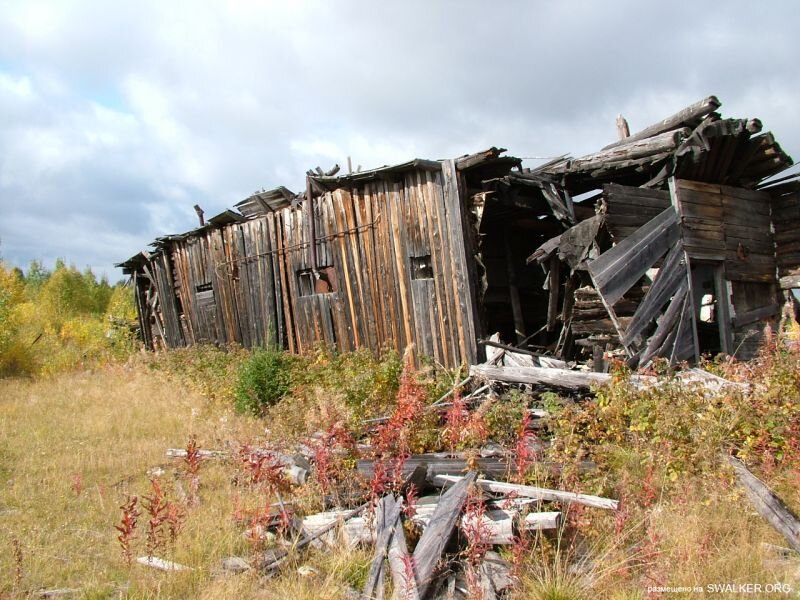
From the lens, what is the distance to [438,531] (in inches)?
162

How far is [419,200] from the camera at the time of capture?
390 inches

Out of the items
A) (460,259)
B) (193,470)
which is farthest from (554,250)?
(193,470)

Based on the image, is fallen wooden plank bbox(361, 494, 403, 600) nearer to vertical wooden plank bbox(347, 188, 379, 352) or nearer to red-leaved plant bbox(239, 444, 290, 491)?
red-leaved plant bbox(239, 444, 290, 491)

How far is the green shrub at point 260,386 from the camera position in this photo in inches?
368

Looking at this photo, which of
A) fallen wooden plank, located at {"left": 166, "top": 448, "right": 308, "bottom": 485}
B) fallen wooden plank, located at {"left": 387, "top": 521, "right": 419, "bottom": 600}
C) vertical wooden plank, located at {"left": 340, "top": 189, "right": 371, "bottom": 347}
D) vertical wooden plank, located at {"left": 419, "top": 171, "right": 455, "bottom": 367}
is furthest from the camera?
vertical wooden plank, located at {"left": 340, "top": 189, "right": 371, "bottom": 347}

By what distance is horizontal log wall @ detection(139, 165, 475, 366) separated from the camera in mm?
9531

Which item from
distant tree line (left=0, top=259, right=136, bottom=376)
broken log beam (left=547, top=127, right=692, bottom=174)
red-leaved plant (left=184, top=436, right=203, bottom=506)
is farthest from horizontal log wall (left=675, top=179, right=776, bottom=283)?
distant tree line (left=0, top=259, right=136, bottom=376)

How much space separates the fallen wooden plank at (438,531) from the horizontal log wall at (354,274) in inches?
191

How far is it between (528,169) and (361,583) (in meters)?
7.39

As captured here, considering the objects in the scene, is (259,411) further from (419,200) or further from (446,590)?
(446,590)

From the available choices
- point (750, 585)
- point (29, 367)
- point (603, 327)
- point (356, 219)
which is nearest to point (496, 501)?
point (750, 585)

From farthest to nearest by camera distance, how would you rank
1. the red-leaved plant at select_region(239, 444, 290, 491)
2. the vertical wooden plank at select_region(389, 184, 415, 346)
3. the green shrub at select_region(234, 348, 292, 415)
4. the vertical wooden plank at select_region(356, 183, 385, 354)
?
the vertical wooden plank at select_region(356, 183, 385, 354)
the vertical wooden plank at select_region(389, 184, 415, 346)
the green shrub at select_region(234, 348, 292, 415)
the red-leaved plant at select_region(239, 444, 290, 491)

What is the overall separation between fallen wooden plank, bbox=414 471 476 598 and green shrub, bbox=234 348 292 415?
5364mm

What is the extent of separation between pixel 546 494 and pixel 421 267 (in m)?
6.05
